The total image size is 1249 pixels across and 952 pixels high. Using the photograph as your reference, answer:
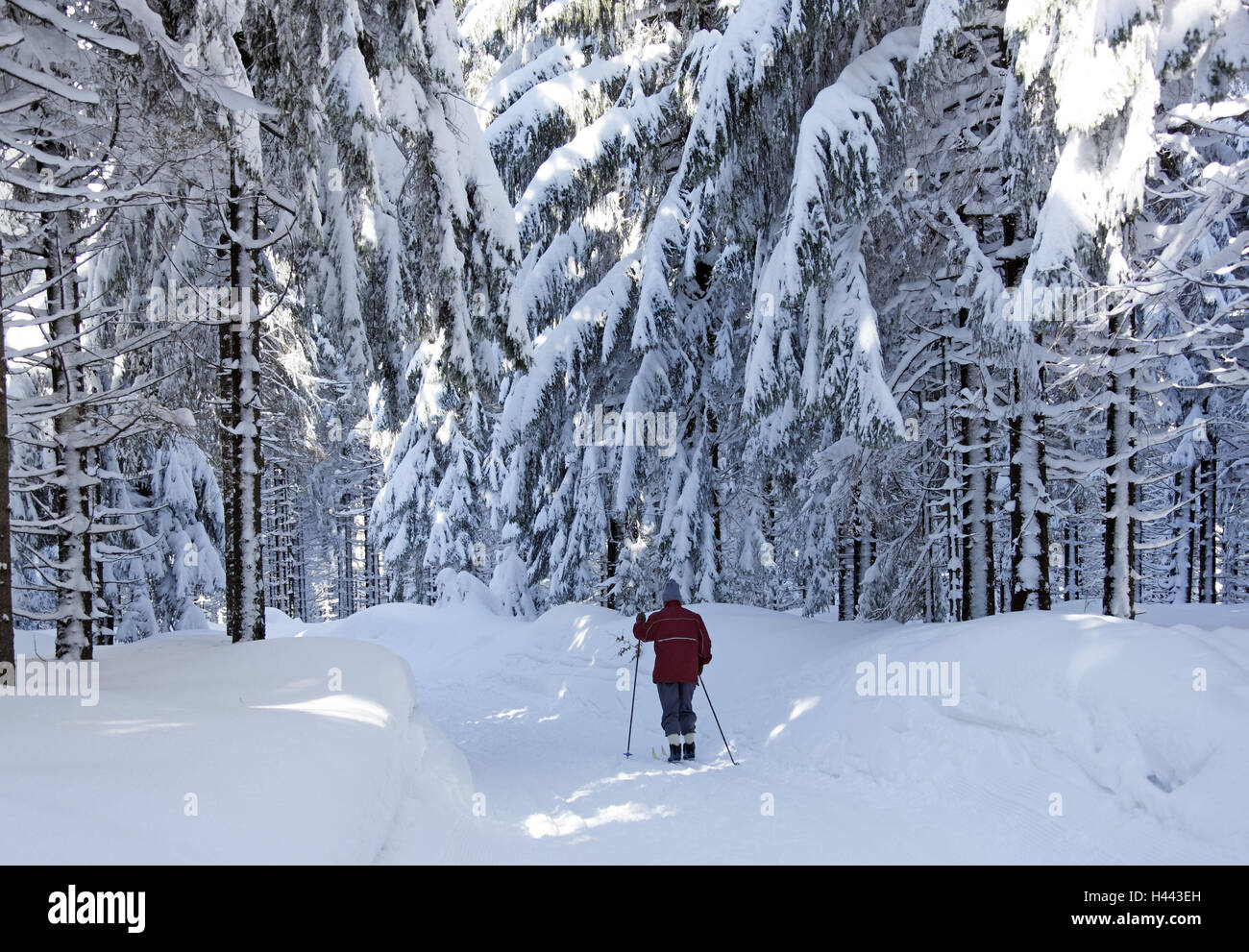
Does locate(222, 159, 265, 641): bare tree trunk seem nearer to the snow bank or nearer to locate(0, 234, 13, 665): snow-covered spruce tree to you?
the snow bank

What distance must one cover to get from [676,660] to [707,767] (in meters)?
1.09

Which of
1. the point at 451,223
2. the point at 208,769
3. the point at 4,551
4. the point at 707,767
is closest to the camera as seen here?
the point at 208,769

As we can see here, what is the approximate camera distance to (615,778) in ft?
23.0

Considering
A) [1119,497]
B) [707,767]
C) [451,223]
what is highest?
[451,223]

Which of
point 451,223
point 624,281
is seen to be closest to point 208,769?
point 451,223

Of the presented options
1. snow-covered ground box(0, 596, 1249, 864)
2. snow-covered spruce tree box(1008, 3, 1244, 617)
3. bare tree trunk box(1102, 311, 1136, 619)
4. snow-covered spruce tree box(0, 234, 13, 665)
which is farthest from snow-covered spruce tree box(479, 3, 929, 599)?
snow-covered spruce tree box(0, 234, 13, 665)

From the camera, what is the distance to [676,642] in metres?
8.09

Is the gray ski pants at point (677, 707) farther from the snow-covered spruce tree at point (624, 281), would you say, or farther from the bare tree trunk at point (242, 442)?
the snow-covered spruce tree at point (624, 281)

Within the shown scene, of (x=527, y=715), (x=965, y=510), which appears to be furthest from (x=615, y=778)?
(x=965, y=510)

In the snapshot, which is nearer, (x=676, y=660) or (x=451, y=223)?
(x=676, y=660)

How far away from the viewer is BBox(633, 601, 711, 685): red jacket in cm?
798

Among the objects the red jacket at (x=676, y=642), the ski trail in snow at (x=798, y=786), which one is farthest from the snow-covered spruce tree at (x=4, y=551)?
the red jacket at (x=676, y=642)

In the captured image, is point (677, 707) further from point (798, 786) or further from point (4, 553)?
point (4, 553)
